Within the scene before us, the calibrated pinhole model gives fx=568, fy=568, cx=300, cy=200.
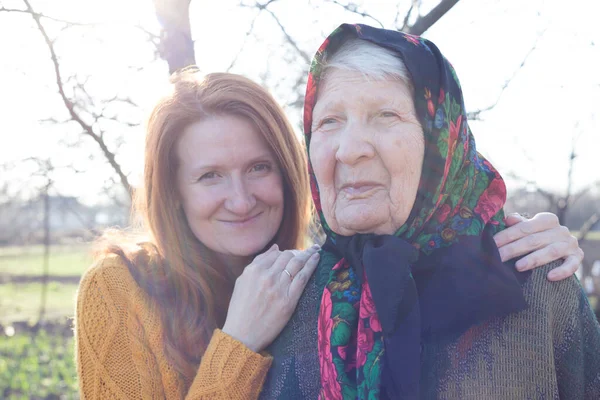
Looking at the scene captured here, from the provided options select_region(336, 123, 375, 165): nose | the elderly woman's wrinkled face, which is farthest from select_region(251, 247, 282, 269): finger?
select_region(336, 123, 375, 165): nose

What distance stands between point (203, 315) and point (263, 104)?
0.90 metres

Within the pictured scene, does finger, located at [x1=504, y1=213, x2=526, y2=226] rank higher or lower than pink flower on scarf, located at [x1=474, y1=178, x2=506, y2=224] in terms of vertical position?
lower

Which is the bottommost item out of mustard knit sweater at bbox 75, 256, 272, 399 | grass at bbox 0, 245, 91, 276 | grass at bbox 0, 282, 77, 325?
grass at bbox 0, 245, 91, 276

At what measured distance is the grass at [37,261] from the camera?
2439 centimetres

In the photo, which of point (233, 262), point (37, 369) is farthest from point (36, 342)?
point (233, 262)

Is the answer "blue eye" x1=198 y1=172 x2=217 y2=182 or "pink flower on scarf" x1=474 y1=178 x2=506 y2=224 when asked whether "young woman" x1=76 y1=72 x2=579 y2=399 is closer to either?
"blue eye" x1=198 y1=172 x2=217 y2=182

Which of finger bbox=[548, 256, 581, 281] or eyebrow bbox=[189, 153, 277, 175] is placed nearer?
finger bbox=[548, 256, 581, 281]

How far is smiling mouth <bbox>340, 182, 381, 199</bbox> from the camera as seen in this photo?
1708mm

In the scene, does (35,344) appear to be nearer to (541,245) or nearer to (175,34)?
(175,34)

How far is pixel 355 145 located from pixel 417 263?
1.32ft

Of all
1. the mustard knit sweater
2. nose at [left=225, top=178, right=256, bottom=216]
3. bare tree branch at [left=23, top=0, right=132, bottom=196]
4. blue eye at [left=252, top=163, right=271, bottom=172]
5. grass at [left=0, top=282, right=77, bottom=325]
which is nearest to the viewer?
the mustard knit sweater

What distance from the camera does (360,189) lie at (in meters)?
1.72

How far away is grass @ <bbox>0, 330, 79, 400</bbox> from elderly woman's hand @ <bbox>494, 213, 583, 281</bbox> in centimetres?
499

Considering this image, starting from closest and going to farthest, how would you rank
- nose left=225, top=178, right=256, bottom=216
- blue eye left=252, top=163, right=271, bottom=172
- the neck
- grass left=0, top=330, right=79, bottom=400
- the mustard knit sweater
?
the mustard knit sweater → nose left=225, top=178, right=256, bottom=216 → blue eye left=252, top=163, right=271, bottom=172 → the neck → grass left=0, top=330, right=79, bottom=400
